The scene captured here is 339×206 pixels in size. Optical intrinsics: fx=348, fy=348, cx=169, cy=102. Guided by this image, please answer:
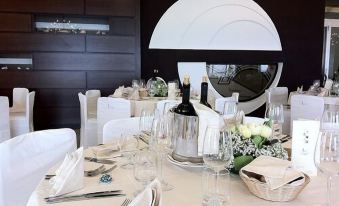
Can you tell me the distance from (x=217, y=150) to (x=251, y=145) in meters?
0.25

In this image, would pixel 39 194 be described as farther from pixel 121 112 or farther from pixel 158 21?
pixel 158 21

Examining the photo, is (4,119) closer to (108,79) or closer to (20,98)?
(20,98)

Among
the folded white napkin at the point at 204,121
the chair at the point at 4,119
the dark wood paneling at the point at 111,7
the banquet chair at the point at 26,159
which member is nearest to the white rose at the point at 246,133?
the folded white napkin at the point at 204,121

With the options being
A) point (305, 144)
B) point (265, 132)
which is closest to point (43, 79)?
point (265, 132)

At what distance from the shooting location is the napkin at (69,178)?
1.36 metres

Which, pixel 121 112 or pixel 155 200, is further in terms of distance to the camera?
pixel 121 112

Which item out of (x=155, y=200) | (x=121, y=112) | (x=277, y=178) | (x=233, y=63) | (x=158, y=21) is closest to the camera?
(x=155, y=200)

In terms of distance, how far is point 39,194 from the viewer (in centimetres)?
135

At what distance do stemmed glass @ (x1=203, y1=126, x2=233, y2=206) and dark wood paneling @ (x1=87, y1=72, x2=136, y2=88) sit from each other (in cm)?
545

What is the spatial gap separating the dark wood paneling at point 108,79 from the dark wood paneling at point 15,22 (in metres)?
1.41

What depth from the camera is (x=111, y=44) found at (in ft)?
21.8

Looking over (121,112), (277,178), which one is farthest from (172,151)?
(121,112)

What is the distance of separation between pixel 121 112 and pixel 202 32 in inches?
152

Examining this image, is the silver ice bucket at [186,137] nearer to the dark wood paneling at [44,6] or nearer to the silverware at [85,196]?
the silverware at [85,196]
